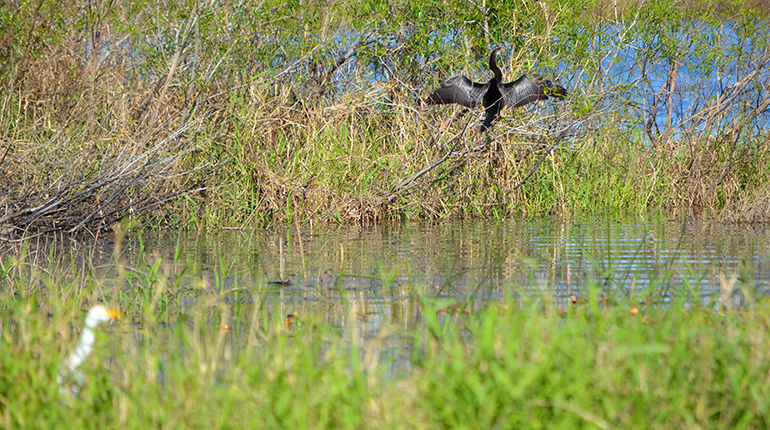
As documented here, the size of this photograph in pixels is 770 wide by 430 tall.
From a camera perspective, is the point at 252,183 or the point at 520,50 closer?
the point at 252,183

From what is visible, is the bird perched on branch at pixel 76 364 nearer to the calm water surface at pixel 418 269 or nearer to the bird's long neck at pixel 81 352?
the bird's long neck at pixel 81 352

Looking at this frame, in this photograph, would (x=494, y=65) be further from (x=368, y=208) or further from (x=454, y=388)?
(x=454, y=388)

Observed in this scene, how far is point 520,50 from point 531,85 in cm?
113

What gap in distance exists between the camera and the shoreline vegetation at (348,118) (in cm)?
753

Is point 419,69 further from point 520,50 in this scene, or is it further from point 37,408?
point 37,408

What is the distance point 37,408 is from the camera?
252 cm

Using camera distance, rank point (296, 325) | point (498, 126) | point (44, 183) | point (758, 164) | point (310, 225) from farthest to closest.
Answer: point (758, 164), point (498, 126), point (310, 225), point (44, 183), point (296, 325)

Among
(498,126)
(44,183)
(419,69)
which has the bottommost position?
(44,183)

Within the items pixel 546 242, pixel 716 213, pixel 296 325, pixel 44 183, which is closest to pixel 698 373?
pixel 296 325

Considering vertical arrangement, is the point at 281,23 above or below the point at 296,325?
above

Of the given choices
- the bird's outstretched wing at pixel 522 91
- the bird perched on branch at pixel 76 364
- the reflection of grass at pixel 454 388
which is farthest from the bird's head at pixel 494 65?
the bird perched on branch at pixel 76 364

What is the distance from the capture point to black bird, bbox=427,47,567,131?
874 cm

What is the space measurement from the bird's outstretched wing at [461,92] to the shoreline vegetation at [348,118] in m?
0.17

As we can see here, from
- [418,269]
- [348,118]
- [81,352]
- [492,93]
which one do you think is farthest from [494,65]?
[81,352]
